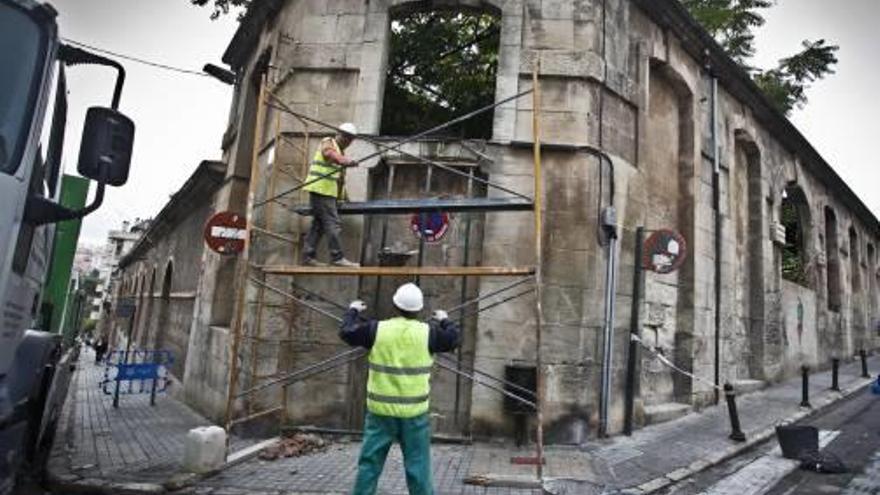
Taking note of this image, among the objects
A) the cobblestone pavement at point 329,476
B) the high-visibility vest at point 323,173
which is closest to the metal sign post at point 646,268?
the cobblestone pavement at point 329,476

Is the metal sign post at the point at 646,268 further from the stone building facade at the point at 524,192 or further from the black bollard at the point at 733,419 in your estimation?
the black bollard at the point at 733,419

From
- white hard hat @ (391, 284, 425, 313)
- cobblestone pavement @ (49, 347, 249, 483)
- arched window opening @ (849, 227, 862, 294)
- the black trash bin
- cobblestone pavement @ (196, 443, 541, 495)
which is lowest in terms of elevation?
cobblestone pavement @ (49, 347, 249, 483)

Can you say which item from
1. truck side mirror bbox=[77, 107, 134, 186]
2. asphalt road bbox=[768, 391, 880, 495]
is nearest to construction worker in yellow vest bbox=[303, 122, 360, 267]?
truck side mirror bbox=[77, 107, 134, 186]

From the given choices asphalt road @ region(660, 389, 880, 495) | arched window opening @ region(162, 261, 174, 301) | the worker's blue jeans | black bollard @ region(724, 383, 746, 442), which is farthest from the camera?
arched window opening @ region(162, 261, 174, 301)

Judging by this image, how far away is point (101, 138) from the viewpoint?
11.5 feet

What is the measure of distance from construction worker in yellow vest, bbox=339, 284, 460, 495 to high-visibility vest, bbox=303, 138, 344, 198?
8.85ft

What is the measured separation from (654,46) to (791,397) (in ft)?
23.4

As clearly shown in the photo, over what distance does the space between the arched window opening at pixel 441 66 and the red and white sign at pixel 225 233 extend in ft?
11.0

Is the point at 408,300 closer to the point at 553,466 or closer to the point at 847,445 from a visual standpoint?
the point at 553,466

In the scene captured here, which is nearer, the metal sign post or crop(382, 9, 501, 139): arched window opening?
the metal sign post

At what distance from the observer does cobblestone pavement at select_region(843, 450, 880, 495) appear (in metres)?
5.68

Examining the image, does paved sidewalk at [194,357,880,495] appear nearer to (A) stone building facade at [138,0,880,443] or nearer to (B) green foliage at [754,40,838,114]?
(A) stone building facade at [138,0,880,443]

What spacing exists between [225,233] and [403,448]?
5234mm

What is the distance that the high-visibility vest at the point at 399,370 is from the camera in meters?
4.41
